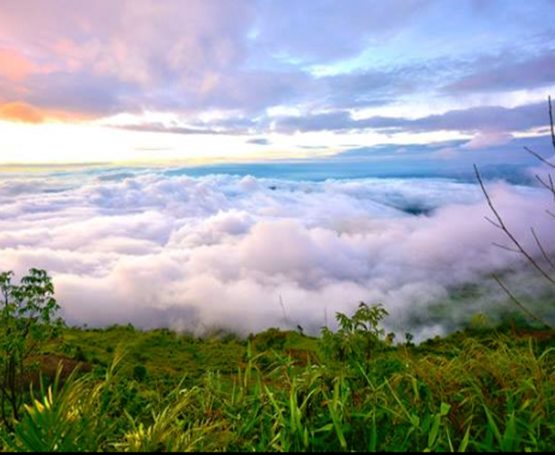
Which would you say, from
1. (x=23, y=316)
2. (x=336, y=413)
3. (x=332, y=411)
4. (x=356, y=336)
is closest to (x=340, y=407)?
(x=336, y=413)

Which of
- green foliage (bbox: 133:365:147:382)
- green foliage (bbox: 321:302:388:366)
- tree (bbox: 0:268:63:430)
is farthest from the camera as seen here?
green foliage (bbox: 133:365:147:382)

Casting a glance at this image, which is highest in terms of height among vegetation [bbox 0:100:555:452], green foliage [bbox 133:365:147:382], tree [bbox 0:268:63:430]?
vegetation [bbox 0:100:555:452]

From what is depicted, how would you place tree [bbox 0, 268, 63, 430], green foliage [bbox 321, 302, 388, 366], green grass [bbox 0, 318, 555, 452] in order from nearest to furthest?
1. green grass [bbox 0, 318, 555, 452]
2. green foliage [bbox 321, 302, 388, 366]
3. tree [bbox 0, 268, 63, 430]

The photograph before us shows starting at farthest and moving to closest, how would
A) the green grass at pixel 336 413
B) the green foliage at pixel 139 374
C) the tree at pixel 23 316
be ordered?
the green foliage at pixel 139 374
the tree at pixel 23 316
the green grass at pixel 336 413

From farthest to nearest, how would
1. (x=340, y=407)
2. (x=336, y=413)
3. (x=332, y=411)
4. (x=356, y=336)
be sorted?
1. (x=356, y=336)
2. (x=340, y=407)
3. (x=336, y=413)
4. (x=332, y=411)

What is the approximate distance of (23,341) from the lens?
33.1 feet

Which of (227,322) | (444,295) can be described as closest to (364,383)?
(227,322)

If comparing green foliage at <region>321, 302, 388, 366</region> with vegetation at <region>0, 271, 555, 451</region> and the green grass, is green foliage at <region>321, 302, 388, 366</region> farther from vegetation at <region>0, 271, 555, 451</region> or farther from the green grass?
the green grass

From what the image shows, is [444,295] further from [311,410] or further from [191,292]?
[311,410]

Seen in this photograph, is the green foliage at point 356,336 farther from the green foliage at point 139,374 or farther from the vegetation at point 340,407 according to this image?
the green foliage at point 139,374

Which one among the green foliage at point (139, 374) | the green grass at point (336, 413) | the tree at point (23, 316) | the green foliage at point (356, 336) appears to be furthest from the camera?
the green foliage at point (139, 374)

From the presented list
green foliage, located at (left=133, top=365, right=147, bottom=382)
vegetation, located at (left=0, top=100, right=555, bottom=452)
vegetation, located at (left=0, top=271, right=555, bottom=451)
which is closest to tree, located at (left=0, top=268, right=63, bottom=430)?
vegetation, located at (left=0, top=100, right=555, bottom=452)

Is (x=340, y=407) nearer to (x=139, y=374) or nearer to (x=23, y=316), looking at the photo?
(x=23, y=316)

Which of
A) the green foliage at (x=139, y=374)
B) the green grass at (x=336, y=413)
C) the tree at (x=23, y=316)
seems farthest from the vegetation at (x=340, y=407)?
the green foliage at (x=139, y=374)
